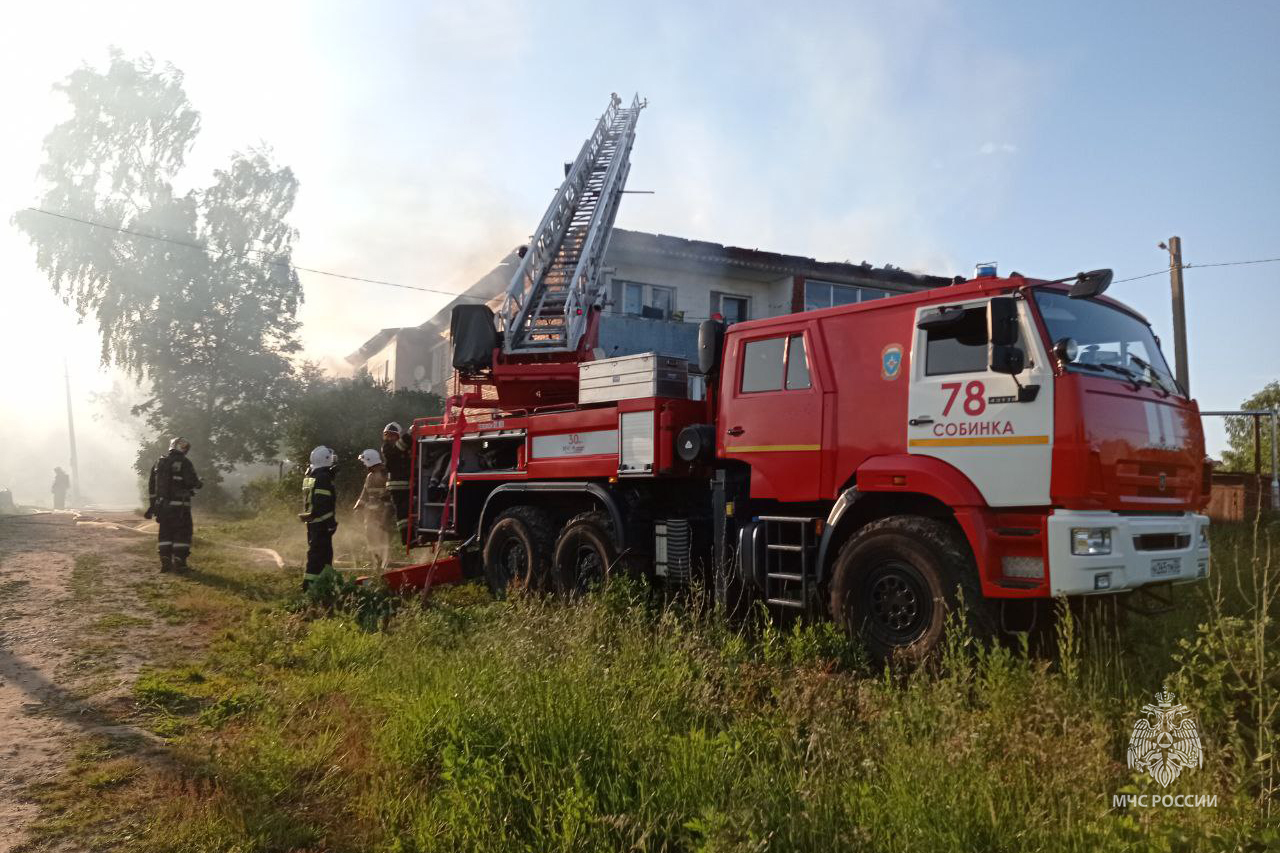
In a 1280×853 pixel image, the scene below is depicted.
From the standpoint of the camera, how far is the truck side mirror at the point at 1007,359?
5320 mm

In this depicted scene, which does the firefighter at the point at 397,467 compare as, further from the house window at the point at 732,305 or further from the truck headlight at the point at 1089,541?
the house window at the point at 732,305

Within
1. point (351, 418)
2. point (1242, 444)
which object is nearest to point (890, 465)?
point (351, 418)

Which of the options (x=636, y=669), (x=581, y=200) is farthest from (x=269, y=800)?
(x=581, y=200)

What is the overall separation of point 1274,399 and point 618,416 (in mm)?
36158

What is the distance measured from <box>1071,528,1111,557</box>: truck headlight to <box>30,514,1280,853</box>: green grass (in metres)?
0.67

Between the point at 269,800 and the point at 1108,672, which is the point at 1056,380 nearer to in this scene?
the point at 1108,672

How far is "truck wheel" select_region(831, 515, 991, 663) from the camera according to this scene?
530 cm

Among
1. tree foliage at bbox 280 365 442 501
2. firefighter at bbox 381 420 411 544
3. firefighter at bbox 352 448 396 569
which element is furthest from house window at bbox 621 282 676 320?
firefighter at bbox 381 420 411 544

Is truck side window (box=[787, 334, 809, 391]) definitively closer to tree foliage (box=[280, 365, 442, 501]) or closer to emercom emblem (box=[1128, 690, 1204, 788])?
emercom emblem (box=[1128, 690, 1204, 788])

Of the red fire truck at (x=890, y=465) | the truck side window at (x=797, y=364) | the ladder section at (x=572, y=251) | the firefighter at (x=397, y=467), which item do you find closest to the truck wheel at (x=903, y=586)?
the red fire truck at (x=890, y=465)

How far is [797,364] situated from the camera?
6.73 metres

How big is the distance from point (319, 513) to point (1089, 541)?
744 cm

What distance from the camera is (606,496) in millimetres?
7906

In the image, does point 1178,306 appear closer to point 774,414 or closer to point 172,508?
point 774,414
